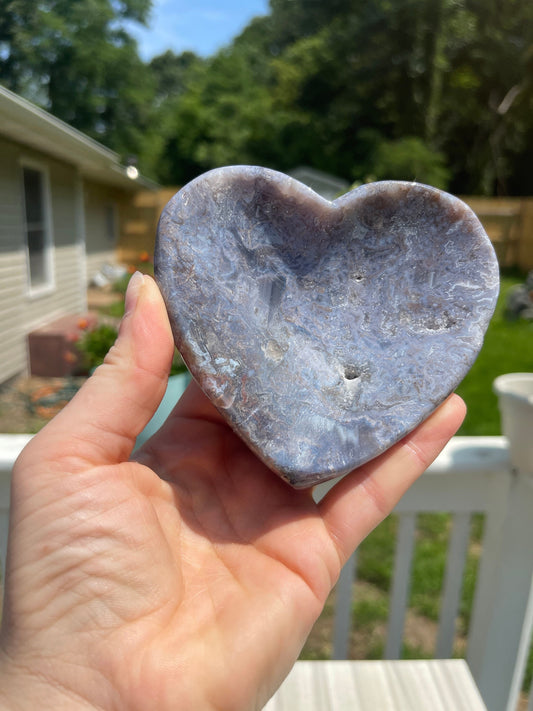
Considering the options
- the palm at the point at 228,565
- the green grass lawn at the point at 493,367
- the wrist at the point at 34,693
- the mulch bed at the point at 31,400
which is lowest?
the green grass lawn at the point at 493,367

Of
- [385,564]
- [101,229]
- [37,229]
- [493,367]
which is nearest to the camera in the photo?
[385,564]

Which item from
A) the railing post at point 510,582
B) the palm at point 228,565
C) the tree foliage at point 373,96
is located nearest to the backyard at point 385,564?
the railing post at point 510,582

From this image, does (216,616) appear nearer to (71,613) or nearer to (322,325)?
(71,613)

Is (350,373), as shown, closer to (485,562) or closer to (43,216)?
(485,562)

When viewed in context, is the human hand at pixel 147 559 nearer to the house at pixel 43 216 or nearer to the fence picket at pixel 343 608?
the fence picket at pixel 343 608

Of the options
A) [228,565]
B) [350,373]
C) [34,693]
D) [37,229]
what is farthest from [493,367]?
[34,693]

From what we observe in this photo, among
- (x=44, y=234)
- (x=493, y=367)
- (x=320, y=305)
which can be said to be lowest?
(x=493, y=367)

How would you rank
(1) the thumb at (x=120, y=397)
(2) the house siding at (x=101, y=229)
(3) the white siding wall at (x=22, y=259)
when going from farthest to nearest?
(2) the house siding at (x=101, y=229) → (3) the white siding wall at (x=22, y=259) → (1) the thumb at (x=120, y=397)
